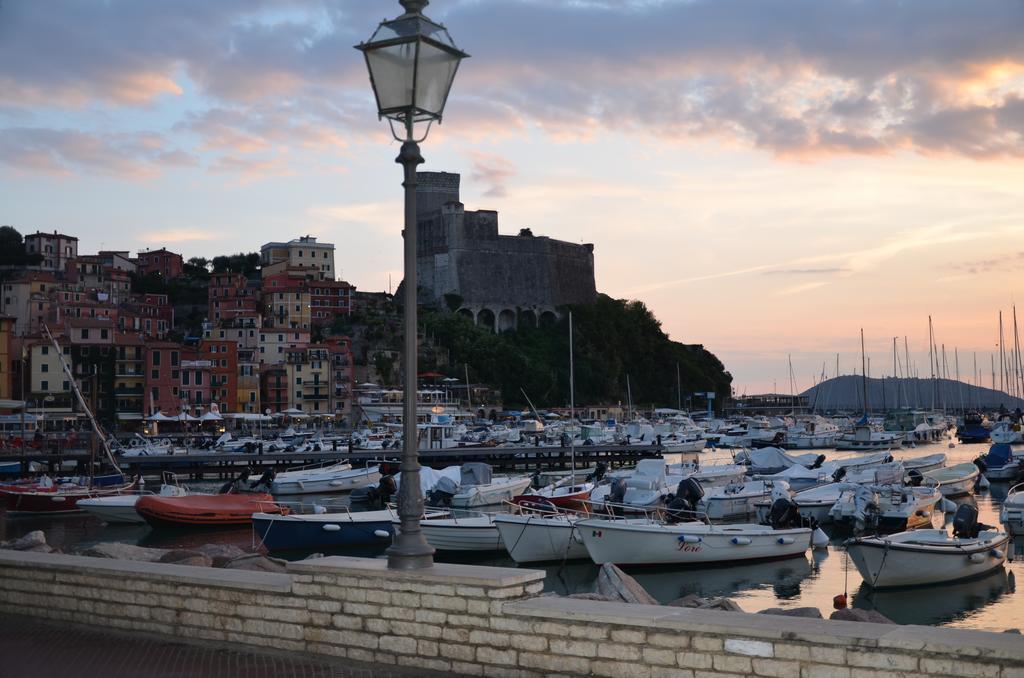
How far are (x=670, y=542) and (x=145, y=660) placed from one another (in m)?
14.6

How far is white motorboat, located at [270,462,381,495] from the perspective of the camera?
1481 inches

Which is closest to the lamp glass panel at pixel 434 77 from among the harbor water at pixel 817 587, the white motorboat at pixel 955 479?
the harbor water at pixel 817 587

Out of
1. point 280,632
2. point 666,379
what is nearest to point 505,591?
point 280,632

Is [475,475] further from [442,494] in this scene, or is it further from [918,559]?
[918,559]

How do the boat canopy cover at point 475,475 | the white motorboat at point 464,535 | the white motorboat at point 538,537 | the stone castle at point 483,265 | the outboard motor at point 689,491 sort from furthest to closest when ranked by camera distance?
the stone castle at point 483,265, the boat canopy cover at point 475,475, the outboard motor at point 689,491, the white motorboat at point 464,535, the white motorboat at point 538,537

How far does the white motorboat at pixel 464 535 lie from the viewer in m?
22.5

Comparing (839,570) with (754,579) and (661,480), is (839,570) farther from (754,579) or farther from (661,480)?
(661,480)

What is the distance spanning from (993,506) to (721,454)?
115 ft

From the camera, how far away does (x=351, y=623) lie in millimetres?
7219

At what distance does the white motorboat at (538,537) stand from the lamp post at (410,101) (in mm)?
14541

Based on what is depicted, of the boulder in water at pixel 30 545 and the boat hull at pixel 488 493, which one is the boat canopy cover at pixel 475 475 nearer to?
the boat hull at pixel 488 493

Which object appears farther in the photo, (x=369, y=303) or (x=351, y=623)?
(x=369, y=303)

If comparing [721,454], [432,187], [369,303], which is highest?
[432,187]

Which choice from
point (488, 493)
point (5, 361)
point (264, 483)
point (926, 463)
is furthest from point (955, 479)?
point (5, 361)
